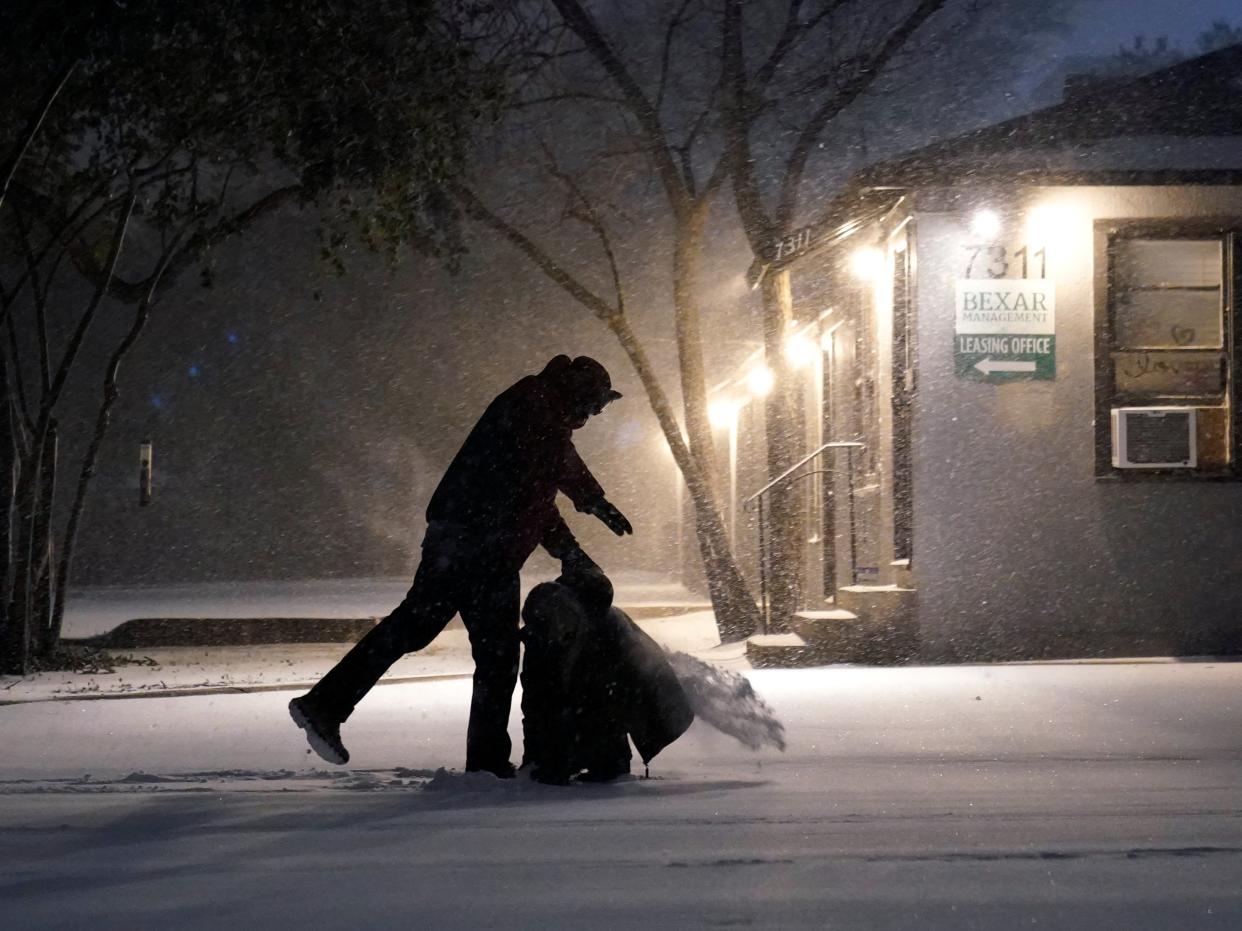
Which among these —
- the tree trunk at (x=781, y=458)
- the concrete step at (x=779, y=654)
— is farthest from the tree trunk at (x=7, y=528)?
the tree trunk at (x=781, y=458)

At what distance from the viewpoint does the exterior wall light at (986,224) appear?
12273 mm

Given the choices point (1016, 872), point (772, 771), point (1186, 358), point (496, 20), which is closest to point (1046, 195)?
point (1186, 358)

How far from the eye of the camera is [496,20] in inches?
593

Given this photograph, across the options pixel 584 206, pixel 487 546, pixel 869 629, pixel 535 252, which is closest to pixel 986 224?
pixel 869 629

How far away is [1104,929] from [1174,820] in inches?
66.0

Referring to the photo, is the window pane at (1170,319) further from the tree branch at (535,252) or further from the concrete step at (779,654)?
the tree branch at (535,252)

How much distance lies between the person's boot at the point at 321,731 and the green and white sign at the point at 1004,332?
282 inches

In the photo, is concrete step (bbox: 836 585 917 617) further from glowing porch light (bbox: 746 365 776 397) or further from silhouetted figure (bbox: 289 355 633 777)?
silhouetted figure (bbox: 289 355 633 777)

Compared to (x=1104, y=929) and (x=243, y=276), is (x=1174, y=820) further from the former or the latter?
(x=243, y=276)

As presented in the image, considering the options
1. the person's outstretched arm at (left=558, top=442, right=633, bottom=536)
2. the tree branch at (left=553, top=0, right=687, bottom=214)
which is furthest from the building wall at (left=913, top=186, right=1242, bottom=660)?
the person's outstretched arm at (left=558, top=442, right=633, bottom=536)

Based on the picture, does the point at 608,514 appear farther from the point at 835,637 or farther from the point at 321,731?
the point at 835,637

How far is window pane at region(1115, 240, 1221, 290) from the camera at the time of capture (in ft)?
40.7

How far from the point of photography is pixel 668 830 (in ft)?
18.0

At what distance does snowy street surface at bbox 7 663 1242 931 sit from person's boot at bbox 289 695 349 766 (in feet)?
0.57
